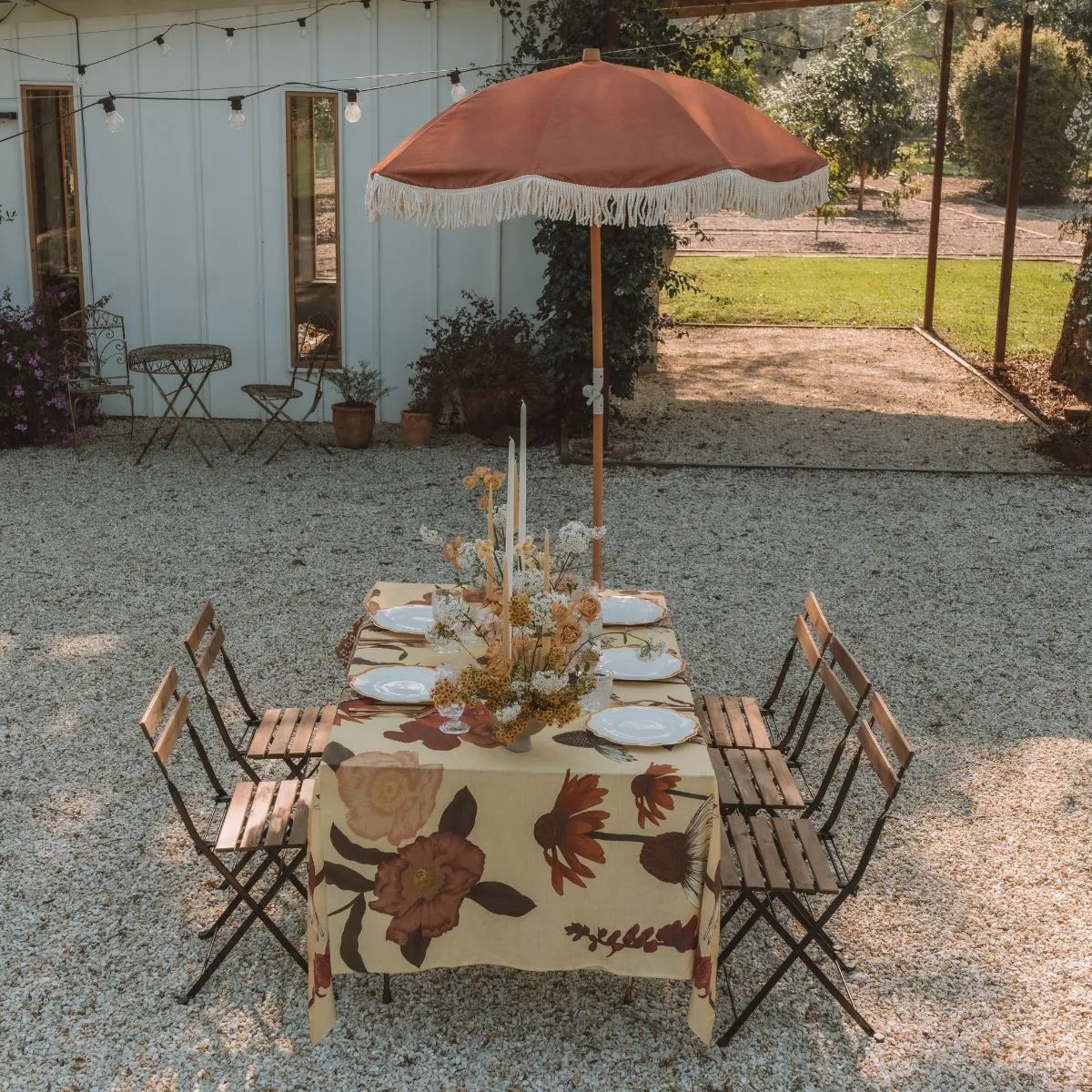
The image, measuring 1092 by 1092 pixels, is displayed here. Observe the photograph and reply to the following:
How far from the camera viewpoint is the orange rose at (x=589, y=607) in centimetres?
345

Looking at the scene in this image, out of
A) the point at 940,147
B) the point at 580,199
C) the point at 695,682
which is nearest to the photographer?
the point at 580,199

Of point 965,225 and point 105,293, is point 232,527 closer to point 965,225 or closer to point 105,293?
point 105,293

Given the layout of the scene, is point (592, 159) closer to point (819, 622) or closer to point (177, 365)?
point (819, 622)

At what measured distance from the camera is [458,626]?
3426 millimetres

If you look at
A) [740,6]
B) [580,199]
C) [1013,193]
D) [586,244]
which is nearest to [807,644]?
[580,199]

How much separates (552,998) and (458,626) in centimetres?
114

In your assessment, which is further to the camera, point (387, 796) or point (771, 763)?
point (771, 763)

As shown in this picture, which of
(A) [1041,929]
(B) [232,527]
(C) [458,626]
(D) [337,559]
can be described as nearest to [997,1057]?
(A) [1041,929]

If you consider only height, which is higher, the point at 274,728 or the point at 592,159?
the point at 592,159

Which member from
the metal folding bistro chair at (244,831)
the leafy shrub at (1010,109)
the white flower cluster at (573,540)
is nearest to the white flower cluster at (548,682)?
the white flower cluster at (573,540)

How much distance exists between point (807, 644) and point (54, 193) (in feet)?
27.4

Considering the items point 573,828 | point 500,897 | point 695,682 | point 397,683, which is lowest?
point 695,682

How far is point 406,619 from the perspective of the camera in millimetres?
Result: 4367

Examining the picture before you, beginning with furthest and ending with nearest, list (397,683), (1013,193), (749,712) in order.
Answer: (1013,193) → (749,712) → (397,683)
